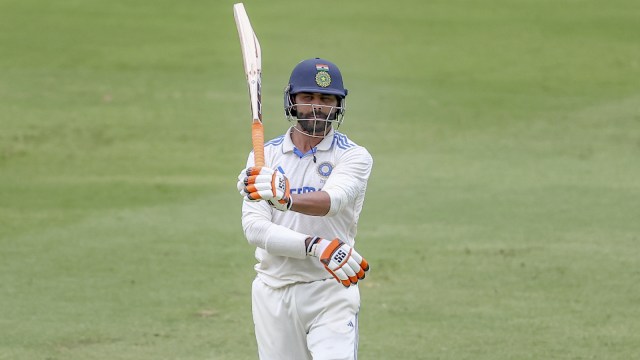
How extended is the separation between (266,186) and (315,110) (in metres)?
0.74

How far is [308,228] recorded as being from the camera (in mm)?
6445

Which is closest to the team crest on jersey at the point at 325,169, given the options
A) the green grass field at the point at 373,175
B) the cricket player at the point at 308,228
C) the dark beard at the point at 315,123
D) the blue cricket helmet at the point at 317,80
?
the cricket player at the point at 308,228

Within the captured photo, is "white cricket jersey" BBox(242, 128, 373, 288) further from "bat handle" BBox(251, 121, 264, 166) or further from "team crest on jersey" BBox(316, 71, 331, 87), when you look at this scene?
"team crest on jersey" BBox(316, 71, 331, 87)

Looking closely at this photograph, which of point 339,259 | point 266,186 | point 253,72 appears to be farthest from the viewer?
point 253,72

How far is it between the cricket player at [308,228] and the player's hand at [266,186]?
298 millimetres

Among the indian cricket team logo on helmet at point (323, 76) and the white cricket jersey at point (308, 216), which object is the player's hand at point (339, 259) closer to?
the white cricket jersey at point (308, 216)

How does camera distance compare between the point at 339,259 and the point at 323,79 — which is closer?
the point at 339,259

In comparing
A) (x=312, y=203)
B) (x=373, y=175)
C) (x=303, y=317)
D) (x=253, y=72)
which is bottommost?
(x=373, y=175)

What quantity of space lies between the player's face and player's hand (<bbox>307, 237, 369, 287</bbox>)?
0.63 m

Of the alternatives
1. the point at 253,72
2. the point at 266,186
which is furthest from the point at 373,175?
the point at 266,186

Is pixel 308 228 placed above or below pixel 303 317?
above

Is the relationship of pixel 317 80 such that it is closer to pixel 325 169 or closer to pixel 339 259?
pixel 325 169

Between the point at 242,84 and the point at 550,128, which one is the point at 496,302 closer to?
the point at 550,128

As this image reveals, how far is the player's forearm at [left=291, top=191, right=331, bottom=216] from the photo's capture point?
603cm
